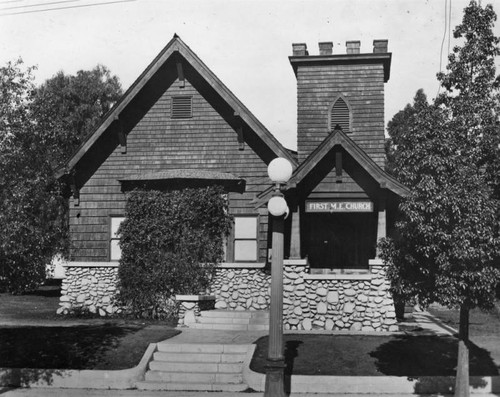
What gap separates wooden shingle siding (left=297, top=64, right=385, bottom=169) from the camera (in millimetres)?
22297

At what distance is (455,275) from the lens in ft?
28.7

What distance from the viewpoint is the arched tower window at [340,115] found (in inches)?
886

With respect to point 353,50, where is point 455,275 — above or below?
below

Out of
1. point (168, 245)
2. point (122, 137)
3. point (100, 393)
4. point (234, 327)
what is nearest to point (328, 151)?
point (234, 327)

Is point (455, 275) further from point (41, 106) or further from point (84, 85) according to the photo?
point (84, 85)

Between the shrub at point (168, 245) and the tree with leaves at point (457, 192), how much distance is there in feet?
29.9

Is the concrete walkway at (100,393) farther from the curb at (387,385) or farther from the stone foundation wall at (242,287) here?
the stone foundation wall at (242,287)

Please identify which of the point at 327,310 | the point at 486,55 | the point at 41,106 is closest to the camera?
the point at 486,55

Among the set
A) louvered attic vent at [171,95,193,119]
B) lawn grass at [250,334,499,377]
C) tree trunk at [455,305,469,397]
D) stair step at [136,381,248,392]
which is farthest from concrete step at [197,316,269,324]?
tree trunk at [455,305,469,397]

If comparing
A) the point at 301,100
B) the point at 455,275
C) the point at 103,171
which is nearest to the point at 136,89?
the point at 103,171

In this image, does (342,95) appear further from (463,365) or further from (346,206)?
(463,365)

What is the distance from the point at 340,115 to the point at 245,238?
7.03 metres

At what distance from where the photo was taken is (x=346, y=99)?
74.3 ft

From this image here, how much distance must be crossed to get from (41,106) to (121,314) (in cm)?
942
